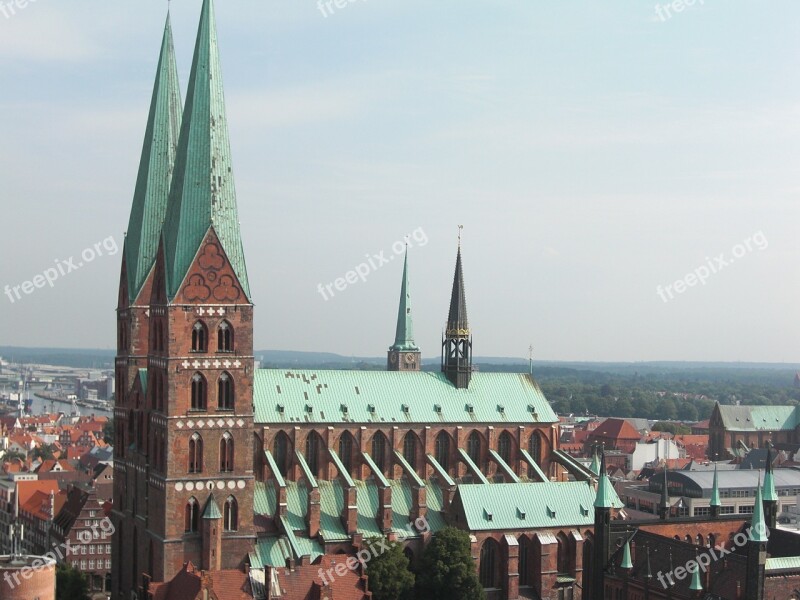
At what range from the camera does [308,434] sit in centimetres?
9800

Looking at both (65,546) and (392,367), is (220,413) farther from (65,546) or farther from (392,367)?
(392,367)

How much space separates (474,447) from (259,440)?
20.2m

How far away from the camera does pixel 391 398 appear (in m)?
103

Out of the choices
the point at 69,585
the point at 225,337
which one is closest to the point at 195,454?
the point at 225,337

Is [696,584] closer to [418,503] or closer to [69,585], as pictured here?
[418,503]

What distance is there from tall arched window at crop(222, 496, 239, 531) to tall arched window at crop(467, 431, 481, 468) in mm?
25822

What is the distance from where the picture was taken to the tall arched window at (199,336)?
85.8 meters

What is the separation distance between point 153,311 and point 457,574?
30.0 m

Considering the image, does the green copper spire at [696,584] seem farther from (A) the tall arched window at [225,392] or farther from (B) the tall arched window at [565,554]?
(A) the tall arched window at [225,392]

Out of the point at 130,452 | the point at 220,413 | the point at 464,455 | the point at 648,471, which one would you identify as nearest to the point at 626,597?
the point at 464,455

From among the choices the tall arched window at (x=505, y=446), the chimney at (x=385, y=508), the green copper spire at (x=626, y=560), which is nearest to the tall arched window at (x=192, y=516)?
the chimney at (x=385, y=508)

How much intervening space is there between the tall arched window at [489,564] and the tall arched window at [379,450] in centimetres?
1172

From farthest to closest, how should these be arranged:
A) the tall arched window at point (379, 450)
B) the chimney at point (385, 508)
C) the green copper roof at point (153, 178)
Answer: the tall arched window at point (379, 450)
the green copper roof at point (153, 178)
the chimney at point (385, 508)

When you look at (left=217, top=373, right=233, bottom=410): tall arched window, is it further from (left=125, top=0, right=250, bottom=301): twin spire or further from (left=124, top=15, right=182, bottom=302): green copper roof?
(left=124, top=15, right=182, bottom=302): green copper roof
